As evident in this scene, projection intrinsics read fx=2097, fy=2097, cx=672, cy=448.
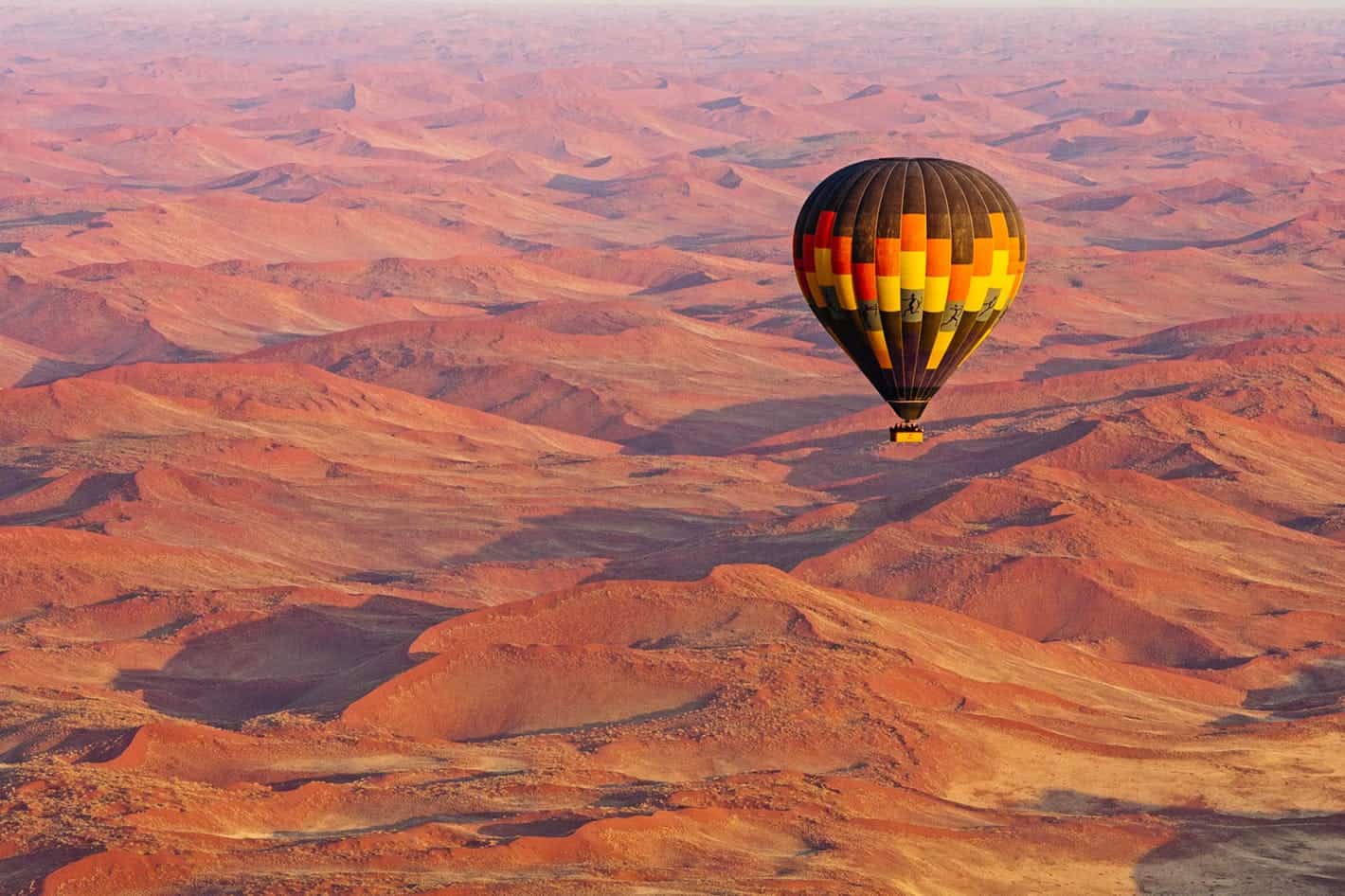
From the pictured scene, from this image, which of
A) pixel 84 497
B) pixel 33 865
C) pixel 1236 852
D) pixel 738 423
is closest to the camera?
pixel 33 865

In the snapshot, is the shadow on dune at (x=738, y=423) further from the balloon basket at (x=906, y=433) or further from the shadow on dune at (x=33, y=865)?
the shadow on dune at (x=33, y=865)

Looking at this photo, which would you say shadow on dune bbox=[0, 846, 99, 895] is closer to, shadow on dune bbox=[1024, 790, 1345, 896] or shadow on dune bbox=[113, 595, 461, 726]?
shadow on dune bbox=[113, 595, 461, 726]

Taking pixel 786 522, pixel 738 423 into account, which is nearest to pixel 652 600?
pixel 786 522

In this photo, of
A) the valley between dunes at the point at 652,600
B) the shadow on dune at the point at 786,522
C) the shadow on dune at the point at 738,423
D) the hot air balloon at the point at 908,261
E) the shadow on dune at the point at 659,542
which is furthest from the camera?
the shadow on dune at the point at 738,423

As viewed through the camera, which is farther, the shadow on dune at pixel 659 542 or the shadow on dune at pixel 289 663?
the shadow on dune at pixel 659 542

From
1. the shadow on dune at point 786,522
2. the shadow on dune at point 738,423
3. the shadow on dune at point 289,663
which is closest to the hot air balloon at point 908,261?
the shadow on dune at point 289,663

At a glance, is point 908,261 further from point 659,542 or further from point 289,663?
point 659,542
